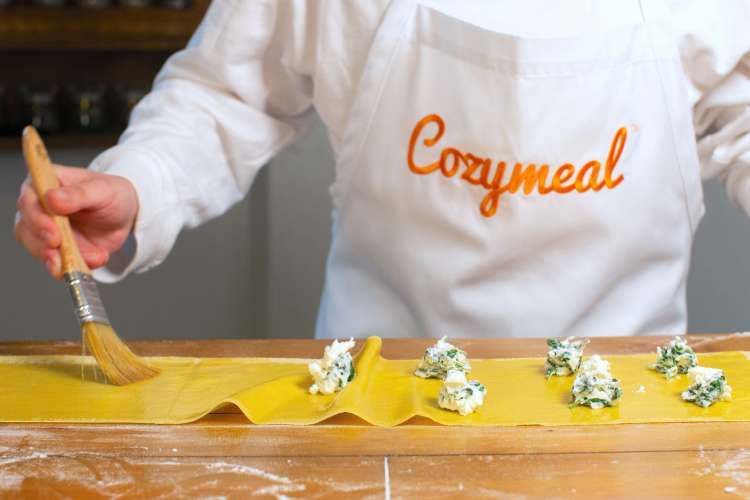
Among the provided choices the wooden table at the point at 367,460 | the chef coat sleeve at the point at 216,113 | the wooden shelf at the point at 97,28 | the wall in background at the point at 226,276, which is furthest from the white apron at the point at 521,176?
the wooden shelf at the point at 97,28

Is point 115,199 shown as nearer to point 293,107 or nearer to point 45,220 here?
point 45,220

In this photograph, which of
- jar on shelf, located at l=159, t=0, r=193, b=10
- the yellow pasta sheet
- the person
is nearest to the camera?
the yellow pasta sheet

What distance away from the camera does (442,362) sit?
0.93 meters

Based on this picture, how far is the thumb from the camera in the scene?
3.08 ft

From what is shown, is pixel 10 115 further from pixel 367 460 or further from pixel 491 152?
pixel 367 460

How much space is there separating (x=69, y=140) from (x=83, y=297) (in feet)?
4.80

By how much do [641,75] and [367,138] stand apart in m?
0.32

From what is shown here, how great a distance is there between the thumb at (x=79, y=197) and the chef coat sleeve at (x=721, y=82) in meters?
0.66

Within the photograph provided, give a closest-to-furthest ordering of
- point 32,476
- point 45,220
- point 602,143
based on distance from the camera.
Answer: point 32,476, point 45,220, point 602,143

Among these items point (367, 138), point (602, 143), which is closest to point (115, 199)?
point (367, 138)

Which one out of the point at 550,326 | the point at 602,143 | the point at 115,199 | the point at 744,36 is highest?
the point at 744,36

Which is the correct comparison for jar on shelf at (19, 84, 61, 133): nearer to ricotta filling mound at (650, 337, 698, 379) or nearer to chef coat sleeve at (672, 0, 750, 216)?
chef coat sleeve at (672, 0, 750, 216)

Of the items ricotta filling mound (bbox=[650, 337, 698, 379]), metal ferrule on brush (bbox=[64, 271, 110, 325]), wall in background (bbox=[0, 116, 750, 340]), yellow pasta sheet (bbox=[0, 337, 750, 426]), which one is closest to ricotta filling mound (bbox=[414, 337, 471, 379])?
yellow pasta sheet (bbox=[0, 337, 750, 426])

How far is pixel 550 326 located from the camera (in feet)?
3.92
